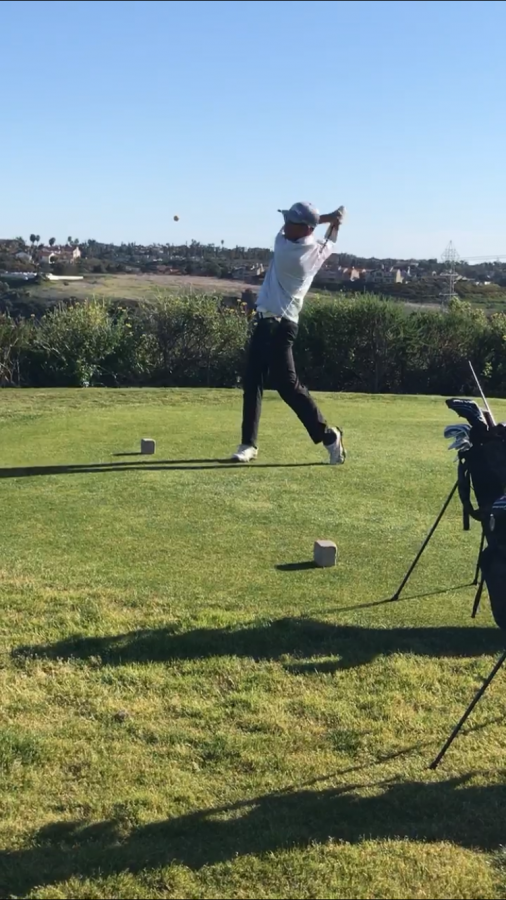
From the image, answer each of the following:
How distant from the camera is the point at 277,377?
7.91 m

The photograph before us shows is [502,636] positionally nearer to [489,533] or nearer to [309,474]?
[489,533]

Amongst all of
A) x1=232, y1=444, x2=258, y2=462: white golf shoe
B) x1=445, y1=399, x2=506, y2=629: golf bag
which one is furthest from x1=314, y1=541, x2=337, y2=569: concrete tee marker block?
x1=232, y1=444, x2=258, y2=462: white golf shoe

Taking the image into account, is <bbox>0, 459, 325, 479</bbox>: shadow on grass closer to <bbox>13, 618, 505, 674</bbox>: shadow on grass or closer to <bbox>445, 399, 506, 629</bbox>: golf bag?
<bbox>13, 618, 505, 674</bbox>: shadow on grass

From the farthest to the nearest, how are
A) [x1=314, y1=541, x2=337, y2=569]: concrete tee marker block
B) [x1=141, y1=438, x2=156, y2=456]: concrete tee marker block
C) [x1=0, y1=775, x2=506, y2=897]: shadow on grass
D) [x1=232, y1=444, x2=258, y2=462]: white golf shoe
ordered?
[x1=141, y1=438, x2=156, y2=456]: concrete tee marker block → [x1=232, y1=444, x2=258, y2=462]: white golf shoe → [x1=314, y1=541, x2=337, y2=569]: concrete tee marker block → [x1=0, y1=775, x2=506, y2=897]: shadow on grass

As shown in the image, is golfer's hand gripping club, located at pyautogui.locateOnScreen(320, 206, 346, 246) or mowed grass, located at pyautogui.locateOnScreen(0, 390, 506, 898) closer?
mowed grass, located at pyautogui.locateOnScreen(0, 390, 506, 898)

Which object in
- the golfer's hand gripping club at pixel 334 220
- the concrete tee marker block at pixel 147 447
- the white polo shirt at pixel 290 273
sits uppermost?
the golfer's hand gripping club at pixel 334 220

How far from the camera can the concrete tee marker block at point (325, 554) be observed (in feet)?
16.7

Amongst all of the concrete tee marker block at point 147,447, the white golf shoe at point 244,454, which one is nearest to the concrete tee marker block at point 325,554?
the white golf shoe at point 244,454

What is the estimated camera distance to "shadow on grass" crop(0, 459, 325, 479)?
738 cm

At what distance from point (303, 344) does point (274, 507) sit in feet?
31.2

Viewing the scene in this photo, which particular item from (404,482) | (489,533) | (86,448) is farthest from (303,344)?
(489,533)

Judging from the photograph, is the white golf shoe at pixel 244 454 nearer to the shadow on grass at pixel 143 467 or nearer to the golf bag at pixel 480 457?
the shadow on grass at pixel 143 467

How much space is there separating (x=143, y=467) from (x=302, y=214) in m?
2.50

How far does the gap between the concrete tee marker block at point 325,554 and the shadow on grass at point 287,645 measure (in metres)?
0.84
